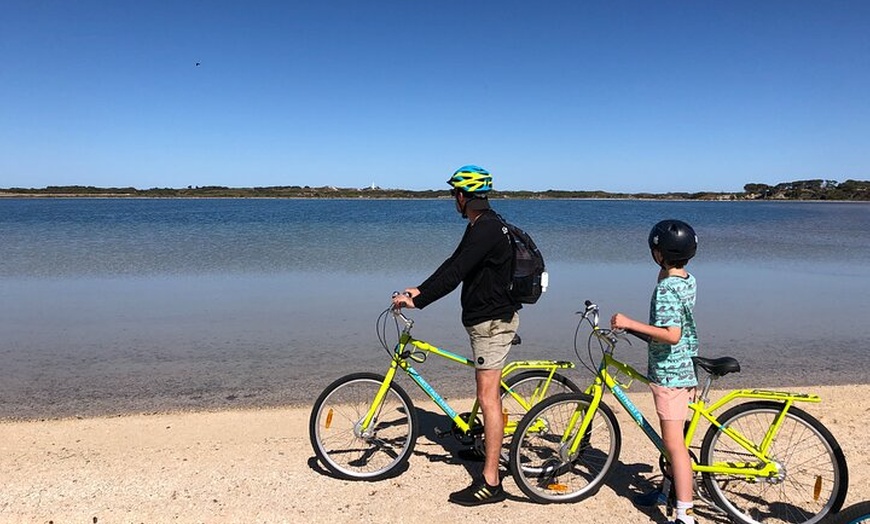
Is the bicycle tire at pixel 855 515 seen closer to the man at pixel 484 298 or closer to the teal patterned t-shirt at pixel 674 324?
the teal patterned t-shirt at pixel 674 324

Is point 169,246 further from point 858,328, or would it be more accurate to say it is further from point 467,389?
point 858,328

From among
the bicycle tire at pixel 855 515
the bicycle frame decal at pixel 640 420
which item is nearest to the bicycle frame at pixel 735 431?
the bicycle frame decal at pixel 640 420

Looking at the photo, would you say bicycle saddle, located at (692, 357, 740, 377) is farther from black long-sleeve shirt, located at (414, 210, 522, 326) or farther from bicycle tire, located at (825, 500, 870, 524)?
black long-sleeve shirt, located at (414, 210, 522, 326)

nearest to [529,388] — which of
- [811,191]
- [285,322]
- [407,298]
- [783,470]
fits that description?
[407,298]

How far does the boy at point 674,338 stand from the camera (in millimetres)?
3318

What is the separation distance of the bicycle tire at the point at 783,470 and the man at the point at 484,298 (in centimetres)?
132

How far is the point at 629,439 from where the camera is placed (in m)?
5.03

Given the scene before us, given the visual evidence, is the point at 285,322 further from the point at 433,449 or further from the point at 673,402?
the point at 673,402

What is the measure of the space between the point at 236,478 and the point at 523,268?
8.38 feet

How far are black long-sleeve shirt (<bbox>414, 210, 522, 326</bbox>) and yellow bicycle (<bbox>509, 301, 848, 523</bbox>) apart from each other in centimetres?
59

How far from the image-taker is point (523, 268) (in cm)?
381

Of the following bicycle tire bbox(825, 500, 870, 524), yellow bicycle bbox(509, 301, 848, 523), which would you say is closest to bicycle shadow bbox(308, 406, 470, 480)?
yellow bicycle bbox(509, 301, 848, 523)

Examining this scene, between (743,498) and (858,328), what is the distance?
7.67 m

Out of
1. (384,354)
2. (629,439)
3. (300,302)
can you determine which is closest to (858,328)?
(629,439)
